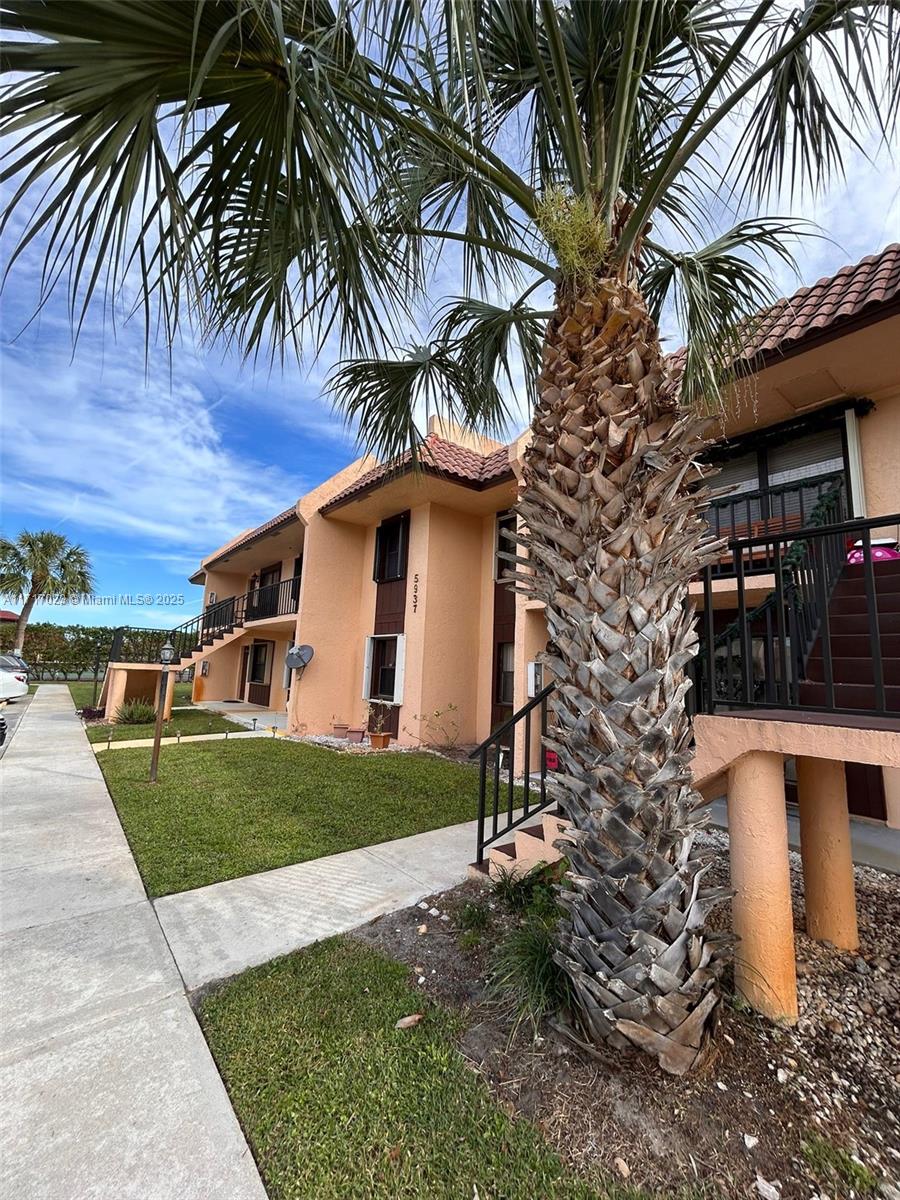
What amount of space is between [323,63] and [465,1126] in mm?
5066

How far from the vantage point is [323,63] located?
252cm

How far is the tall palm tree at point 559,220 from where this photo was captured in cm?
229

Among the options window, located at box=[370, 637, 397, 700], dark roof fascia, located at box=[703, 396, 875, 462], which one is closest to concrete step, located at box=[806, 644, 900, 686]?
dark roof fascia, located at box=[703, 396, 875, 462]

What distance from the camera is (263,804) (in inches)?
280

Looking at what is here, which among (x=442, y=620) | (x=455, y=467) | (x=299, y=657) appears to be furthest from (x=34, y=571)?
(x=455, y=467)

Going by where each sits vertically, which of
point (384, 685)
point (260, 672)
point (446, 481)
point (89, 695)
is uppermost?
point (446, 481)

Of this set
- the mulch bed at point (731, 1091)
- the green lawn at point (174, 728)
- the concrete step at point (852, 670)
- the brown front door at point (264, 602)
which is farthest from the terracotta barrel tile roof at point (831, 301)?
the brown front door at point (264, 602)

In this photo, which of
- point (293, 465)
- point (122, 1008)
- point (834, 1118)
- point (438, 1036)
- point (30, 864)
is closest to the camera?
point (834, 1118)

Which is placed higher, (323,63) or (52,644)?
(323,63)

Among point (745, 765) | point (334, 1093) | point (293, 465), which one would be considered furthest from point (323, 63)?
point (293, 465)

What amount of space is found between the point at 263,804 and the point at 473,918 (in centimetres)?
429

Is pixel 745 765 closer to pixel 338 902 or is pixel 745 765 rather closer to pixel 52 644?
pixel 338 902

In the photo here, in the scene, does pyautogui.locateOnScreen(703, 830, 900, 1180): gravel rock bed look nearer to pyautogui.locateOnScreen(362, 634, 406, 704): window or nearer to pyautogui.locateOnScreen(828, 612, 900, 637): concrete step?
pyautogui.locateOnScreen(828, 612, 900, 637): concrete step

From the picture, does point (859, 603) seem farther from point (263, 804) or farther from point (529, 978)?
point (263, 804)
